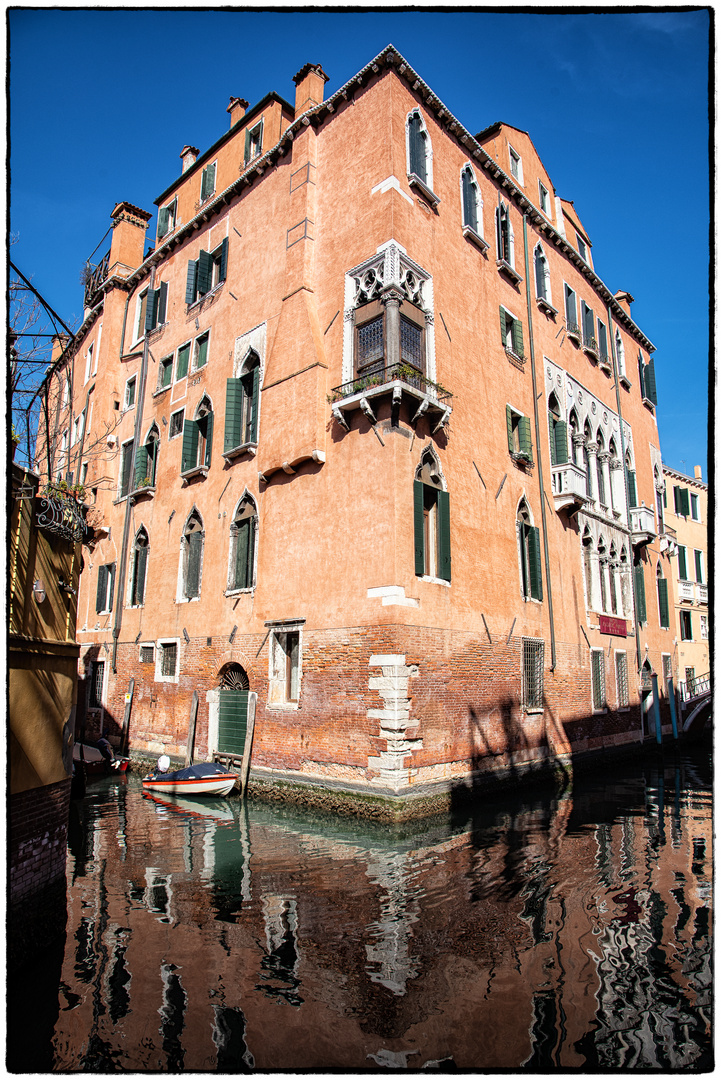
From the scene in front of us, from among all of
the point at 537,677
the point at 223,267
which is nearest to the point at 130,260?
the point at 223,267

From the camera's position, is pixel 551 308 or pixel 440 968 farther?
pixel 551 308

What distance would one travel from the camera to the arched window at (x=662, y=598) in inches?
878

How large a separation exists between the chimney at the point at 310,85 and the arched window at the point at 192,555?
9.91m

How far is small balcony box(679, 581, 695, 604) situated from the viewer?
1056 inches

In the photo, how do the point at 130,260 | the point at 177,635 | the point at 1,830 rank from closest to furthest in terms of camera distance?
the point at 1,830
the point at 177,635
the point at 130,260

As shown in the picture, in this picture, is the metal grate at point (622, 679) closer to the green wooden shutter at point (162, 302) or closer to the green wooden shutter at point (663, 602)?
the green wooden shutter at point (663, 602)

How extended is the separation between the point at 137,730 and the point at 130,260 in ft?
54.3

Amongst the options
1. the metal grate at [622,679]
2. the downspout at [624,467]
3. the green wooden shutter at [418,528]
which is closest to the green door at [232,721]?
the green wooden shutter at [418,528]

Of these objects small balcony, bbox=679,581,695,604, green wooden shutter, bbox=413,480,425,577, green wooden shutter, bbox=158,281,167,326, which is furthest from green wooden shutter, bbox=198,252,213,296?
small balcony, bbox=679,581,695,604

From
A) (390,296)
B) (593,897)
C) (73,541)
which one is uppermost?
(390,296)

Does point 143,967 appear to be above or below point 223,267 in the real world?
below

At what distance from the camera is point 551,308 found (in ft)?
58.7

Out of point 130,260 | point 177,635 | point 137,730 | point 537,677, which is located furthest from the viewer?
point 130,260

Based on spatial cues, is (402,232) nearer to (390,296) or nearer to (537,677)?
(390,296)
